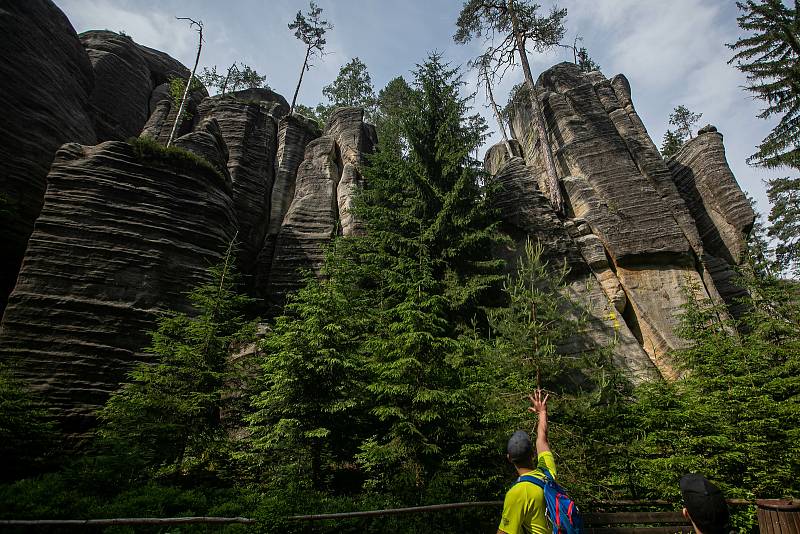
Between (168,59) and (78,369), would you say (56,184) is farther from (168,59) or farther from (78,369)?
(168,59)

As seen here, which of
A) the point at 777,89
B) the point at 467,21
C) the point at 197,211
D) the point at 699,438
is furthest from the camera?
the point at 467,21

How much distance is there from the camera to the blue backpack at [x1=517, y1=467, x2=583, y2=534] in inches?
103

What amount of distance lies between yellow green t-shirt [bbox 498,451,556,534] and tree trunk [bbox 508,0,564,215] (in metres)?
15.5

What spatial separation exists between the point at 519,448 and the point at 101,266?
12.6 metres

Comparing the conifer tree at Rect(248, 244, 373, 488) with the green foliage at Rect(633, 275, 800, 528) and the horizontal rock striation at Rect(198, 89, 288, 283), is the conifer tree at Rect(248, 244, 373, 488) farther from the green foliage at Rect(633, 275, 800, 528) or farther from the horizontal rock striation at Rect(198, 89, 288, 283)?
the horizontal rock striation at Rect(198, 89, 288, 283)

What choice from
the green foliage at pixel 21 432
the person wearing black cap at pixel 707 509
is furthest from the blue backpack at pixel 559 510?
the green foliage at pixel 21 432

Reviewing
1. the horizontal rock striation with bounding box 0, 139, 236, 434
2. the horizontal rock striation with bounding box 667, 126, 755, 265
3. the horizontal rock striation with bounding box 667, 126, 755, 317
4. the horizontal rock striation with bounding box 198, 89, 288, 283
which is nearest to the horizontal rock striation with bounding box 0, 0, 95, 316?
the horizontal rock striation with bounding box 0, 139, 236, 434

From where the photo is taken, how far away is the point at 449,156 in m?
14.7

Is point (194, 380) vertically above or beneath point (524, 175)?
beneath

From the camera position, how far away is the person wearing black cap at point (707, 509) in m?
2.18

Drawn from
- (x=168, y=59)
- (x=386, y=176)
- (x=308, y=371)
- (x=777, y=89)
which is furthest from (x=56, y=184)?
(x=777, y=89)

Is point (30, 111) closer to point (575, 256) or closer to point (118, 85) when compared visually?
point (118, 85)

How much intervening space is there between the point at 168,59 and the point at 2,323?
92.1 ft

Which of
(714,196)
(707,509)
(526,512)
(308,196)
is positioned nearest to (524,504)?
(526,512)
